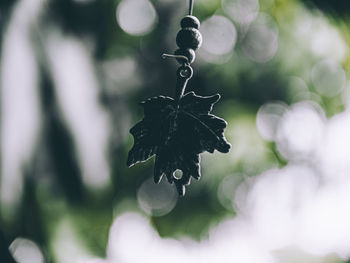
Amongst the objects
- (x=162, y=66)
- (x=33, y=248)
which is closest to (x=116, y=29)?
(x=162, y=66)

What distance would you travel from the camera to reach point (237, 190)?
2061 millimetres

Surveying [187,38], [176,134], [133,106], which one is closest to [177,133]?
[176,134]

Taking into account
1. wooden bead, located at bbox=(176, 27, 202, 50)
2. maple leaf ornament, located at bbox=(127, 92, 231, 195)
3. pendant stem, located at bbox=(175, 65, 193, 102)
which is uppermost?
wooden bead, located at bbox=(176, 27, 202, 50)

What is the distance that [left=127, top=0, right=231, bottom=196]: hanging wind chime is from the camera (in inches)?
18.8

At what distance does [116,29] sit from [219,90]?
22.2 inches

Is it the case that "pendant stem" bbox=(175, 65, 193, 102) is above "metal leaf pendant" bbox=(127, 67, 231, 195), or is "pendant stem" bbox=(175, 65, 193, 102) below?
above

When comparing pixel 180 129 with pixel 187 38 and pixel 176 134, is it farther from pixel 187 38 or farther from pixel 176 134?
pixel 187 38

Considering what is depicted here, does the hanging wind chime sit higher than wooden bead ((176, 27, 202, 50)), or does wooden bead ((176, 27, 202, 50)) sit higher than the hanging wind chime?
wooden bead ((176, 27, 202, 50))

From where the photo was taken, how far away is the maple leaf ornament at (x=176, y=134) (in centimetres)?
48

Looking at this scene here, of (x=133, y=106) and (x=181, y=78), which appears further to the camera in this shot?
(x=133, y=106)

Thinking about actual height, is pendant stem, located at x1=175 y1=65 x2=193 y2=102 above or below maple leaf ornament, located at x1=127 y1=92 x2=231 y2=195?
above

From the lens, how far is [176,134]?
49cm

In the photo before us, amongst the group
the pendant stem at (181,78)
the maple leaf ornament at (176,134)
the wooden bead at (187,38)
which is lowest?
the maple leaf ornament at (176,134)

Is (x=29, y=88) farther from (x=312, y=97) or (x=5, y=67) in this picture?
(x=312, y=97)
